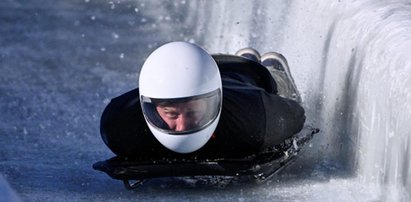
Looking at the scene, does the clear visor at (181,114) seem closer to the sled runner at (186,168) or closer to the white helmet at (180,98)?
the white helmet at (180,98)

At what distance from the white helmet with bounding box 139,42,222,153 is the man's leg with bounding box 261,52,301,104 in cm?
Answer: 106

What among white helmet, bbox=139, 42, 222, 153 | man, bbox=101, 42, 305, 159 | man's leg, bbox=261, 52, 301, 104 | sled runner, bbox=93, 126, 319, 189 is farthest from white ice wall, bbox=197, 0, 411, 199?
white helmet, bbox=139, 42, 222, 153

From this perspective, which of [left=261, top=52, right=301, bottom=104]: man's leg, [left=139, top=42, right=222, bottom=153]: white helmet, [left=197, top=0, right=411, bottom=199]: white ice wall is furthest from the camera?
[left=261, top=52, right=301, bottom=104]: man's leg

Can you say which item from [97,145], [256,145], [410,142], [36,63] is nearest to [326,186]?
[256,145]

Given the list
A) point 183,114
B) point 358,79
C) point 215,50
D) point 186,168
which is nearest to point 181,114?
point 183,114

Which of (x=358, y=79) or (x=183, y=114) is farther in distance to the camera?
(x=358, y=79)

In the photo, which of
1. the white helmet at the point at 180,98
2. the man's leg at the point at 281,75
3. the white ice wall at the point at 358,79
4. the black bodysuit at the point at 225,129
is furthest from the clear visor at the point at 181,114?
the man's leg at the point at 281,75

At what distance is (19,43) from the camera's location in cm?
788

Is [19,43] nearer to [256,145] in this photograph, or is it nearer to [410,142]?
[256,145]

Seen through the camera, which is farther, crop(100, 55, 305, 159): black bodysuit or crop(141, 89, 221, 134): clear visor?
crop(100, 55, 305, 159): black bodysuit

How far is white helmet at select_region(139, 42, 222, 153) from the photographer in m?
4.06

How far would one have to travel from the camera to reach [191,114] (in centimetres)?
409

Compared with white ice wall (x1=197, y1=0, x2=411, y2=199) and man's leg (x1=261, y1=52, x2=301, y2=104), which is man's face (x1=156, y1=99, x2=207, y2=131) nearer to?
white ice wall (x1=197, y1=0, x2=411, y2=199)

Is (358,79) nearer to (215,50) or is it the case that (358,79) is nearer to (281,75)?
(281,75)
